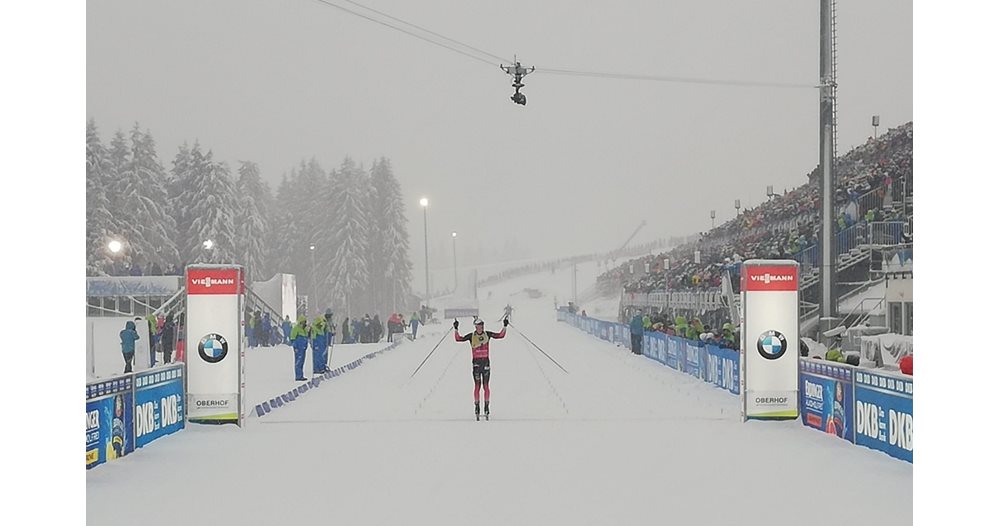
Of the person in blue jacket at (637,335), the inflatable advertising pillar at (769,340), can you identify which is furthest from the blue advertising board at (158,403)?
the person in blue jacket at (637,335)

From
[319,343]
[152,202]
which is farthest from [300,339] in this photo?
[152,202]

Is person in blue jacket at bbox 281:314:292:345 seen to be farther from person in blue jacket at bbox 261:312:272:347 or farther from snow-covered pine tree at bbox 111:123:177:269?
snow-covered pine tree at bbox 111:123:177:269

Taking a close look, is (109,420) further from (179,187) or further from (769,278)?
(179,187)

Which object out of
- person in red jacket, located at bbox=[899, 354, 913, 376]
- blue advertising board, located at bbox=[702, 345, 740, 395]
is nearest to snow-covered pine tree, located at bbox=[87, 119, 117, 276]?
blue advertising board, located at bbox=[702, 345, 740, 395]

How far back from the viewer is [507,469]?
30.9 feet

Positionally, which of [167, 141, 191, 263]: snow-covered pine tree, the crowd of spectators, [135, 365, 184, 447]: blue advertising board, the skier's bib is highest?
[167, 141, 191, 263]: snow-covered pine tree

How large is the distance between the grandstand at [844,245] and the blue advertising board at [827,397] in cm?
717

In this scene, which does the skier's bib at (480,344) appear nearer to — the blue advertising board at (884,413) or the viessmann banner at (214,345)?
the viessmann banner at (214,345)

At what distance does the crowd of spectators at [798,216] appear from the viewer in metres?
24.1

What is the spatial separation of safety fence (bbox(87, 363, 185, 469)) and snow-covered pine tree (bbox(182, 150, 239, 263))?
34856 millimetres

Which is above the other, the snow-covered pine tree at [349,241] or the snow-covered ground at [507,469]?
the snow-covered pine tree at [349,241]

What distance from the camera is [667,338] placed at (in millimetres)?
22000

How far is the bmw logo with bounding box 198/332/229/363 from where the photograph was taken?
12.4m
